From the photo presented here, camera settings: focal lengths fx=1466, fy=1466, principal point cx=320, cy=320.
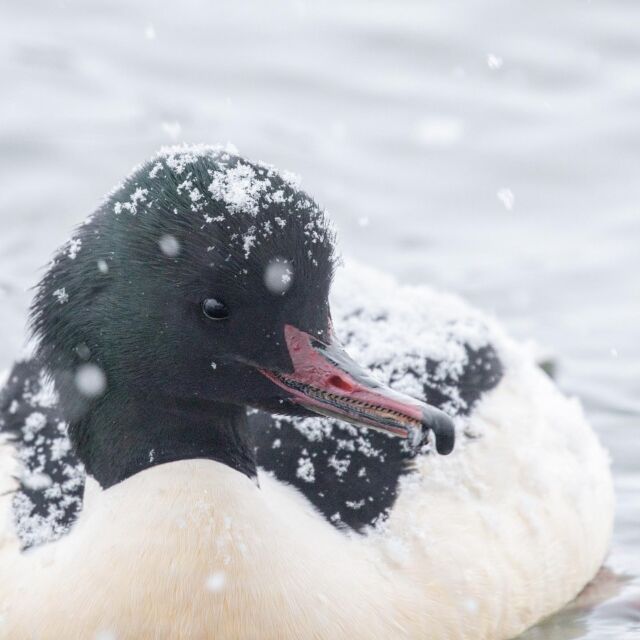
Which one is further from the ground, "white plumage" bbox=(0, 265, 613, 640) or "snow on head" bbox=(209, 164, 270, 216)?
"snow on head" bbox=(209, 164, 270, 216)

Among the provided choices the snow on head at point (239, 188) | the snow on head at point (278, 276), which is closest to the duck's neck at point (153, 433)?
the snow on head at point (278, 276)

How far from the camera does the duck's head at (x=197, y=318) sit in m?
3.93

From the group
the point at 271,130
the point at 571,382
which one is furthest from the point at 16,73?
the point at 571,382

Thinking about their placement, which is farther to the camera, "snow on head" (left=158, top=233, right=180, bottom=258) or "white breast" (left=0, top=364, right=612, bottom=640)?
"white breast" (left=0, top=364, right=612, bottom=640)

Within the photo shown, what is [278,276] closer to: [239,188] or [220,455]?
[239,188]

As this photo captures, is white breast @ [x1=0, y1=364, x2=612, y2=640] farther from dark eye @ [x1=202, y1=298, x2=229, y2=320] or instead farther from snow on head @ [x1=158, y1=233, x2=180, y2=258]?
snow on head @ [x1=158, y1=233, x2=180, y2=258]

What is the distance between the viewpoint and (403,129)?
395 inches

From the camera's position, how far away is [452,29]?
36.5 ft

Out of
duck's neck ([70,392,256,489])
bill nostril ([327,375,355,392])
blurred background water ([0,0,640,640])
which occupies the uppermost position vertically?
bill nostril ([327,375,355,392])

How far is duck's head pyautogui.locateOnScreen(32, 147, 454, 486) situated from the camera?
393 centimetres

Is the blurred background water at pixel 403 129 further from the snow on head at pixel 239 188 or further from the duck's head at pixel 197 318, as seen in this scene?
the snow on head at pixel 239 188

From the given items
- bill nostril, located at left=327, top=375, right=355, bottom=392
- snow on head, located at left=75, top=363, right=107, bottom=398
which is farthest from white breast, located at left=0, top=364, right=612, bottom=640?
bill nostril, located at left=327, top=375, right=355, bottom=392

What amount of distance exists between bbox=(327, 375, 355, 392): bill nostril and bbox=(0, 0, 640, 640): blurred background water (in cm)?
300

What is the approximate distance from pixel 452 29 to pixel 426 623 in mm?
7437
